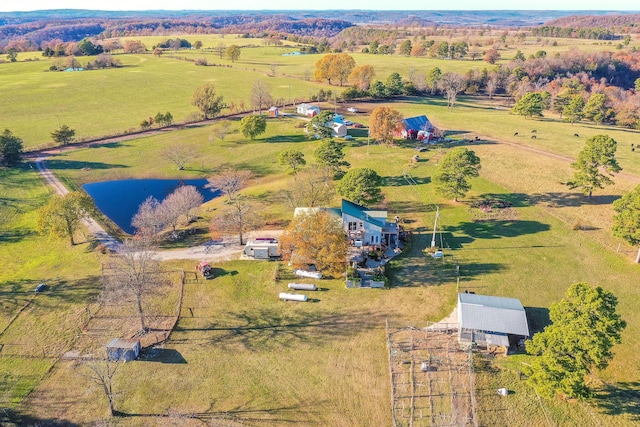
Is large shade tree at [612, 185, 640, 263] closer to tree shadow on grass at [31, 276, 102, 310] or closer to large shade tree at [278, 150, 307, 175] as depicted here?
large shade tree at [278, 150, 307, 175]

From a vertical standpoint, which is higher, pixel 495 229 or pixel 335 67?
pixel 335 67

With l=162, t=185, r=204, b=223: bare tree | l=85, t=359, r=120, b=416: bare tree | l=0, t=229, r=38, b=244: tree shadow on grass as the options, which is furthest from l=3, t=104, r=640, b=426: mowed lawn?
l=0, t=229, r=38, b=244: tree shadow on grass

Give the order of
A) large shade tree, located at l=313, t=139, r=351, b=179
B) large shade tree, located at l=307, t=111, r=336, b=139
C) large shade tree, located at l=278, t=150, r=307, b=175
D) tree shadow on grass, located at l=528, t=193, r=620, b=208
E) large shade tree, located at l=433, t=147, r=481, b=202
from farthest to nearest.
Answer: large shade tree, located at l=307, t=111, r=336, b=139 → large shade tree, located at l=278, t=150, r=307, b=175 → large shade tree, located at l=313, t=139, r=351, b=179 → tree shadow on grass, located at l=528, t=193, r=620, b=208 → large shade tree, located at l=433, t=147, r=481, b=202

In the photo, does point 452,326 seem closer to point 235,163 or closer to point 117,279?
point 117,279

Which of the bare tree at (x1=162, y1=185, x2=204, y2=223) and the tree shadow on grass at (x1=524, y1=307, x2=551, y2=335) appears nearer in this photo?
the tree shadow on grass at (x1=524, y1=307, x2=551, y2=335)

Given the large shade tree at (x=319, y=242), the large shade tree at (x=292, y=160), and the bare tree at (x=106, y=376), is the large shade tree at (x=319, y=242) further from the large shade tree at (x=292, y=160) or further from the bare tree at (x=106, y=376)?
the large shade tree at (x=292, y=160)

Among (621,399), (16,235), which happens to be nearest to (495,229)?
(621,399)

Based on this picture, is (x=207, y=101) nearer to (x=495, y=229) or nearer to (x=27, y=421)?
(x=495, y=229)
